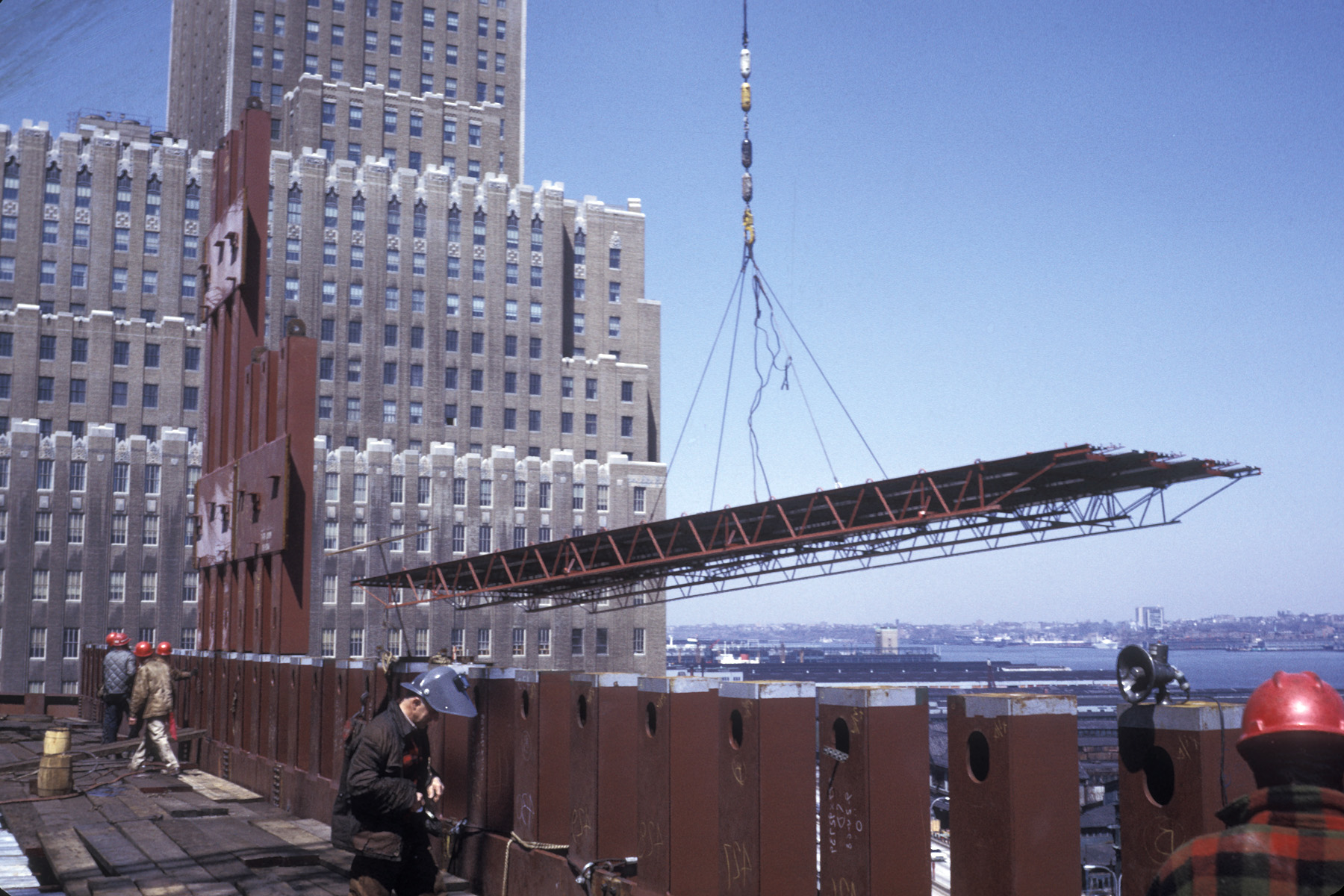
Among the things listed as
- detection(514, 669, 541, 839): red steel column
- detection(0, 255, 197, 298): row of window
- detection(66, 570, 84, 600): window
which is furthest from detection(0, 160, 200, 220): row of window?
detection(514, 669, 541, 839): red steel column

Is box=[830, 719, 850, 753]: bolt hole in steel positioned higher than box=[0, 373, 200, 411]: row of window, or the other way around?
box=[0, 373, 200, 411]: row of window

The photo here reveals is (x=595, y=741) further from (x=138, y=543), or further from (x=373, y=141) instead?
(x=373, y=141)

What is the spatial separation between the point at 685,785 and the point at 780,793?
111 centimetres

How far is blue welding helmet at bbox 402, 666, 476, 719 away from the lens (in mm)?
8266

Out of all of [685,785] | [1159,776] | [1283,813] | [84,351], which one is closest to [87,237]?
[84,351]

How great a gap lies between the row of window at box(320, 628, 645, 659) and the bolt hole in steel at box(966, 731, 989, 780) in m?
86.8

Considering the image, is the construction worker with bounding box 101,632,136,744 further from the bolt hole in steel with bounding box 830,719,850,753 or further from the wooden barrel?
the bolt hole in steel with bounding box 830,719,850,753

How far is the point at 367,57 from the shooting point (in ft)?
376

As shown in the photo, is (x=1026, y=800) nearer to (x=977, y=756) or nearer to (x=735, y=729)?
(x=977, y=756)

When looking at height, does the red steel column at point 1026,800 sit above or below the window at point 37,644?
above

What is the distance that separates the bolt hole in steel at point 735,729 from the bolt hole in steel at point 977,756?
180cm

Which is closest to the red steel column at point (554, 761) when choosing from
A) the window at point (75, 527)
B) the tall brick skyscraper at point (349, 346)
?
the tall brick skyscraper at point (349, 346)

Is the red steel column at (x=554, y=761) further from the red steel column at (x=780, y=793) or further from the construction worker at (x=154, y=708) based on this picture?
the construction worker at (x=154, y=708)

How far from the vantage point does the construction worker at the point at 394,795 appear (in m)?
7.82
